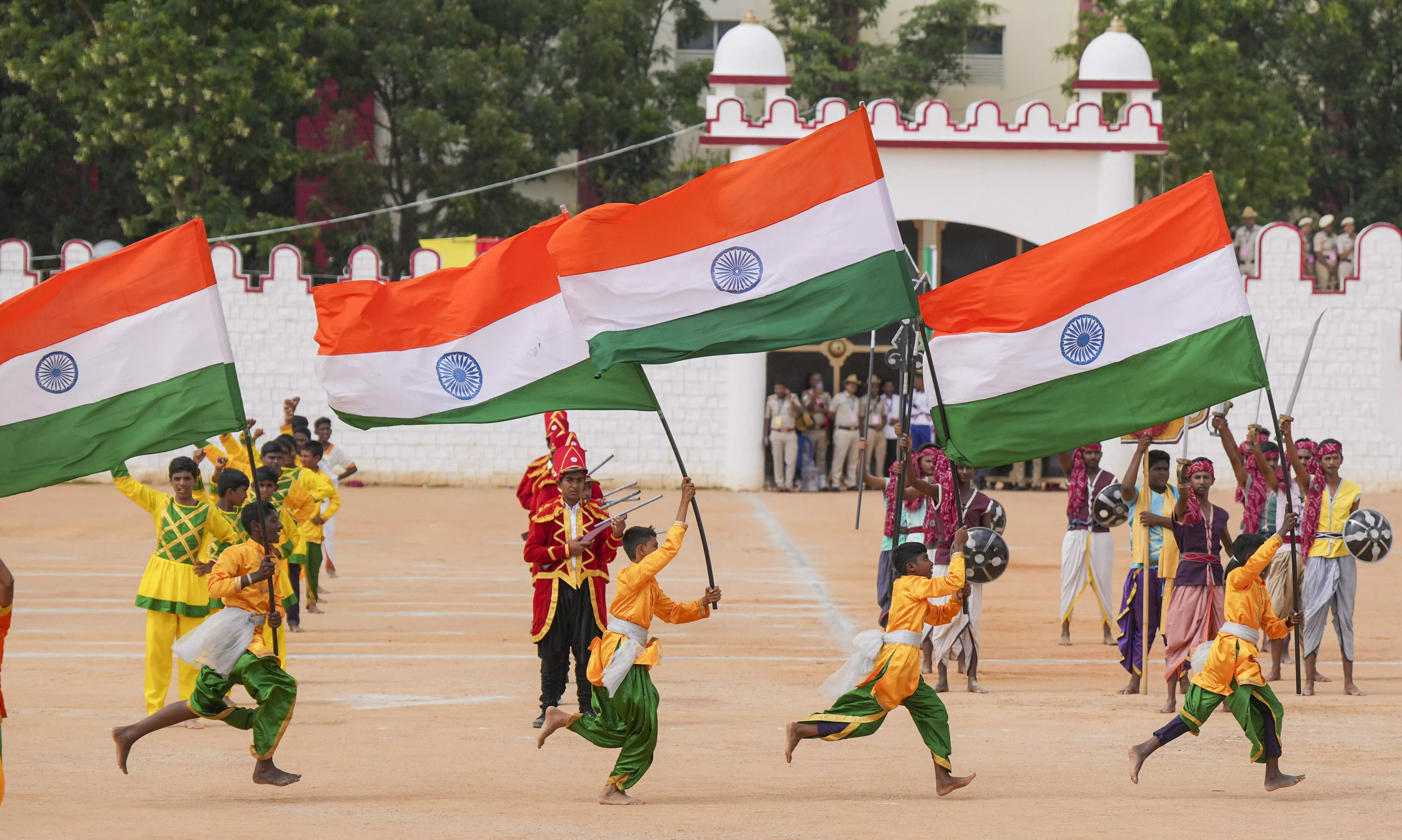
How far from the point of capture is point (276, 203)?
3366cm

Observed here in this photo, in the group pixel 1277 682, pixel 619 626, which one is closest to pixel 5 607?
pixel 619 626

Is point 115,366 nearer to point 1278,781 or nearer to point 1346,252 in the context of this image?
point 1278,781

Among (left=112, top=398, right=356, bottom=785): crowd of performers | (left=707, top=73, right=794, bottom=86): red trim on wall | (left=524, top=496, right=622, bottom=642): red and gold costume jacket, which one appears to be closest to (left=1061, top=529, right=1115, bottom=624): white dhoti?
(left=524, top=496, right=622, bottom=642): red and gold costume jacket

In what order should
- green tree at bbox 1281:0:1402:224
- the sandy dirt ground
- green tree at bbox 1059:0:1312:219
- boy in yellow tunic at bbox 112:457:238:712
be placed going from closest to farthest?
the sandy dirt ground → boy in yellow tunic at bbox 112:457:238:712 → green tree at bbox 1059:0:1312:219 → green tree at bbox 1281:0:1402:224

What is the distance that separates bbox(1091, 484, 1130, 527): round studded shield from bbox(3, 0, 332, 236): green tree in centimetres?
1951

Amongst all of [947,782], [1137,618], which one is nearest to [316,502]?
[1137,618]

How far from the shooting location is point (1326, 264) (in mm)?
26266

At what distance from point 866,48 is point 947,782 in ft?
92.6

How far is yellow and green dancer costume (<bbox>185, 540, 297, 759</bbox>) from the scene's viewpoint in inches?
330

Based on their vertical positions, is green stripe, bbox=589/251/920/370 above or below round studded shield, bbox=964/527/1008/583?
above

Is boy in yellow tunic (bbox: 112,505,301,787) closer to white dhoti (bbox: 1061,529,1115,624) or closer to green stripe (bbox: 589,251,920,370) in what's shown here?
green stripe (bbox: 589,251,920,370)

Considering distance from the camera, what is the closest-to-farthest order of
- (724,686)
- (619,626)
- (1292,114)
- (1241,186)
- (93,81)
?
(619,626)
(724,686)
(93,81)
(1241,186)
(1292,114)

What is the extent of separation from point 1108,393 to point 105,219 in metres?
27.3

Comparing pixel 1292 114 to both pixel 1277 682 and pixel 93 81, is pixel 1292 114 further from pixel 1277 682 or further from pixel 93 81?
pixel 1277 682
